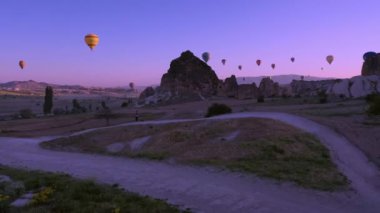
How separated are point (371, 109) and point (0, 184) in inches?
987

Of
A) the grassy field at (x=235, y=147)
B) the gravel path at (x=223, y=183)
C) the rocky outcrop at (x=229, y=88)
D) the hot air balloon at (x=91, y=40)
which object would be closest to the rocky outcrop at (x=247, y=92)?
the rocky outcrop at (x=229, y=88)

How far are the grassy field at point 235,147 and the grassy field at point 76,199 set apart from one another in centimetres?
545

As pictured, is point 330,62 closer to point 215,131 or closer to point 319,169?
point 215,131

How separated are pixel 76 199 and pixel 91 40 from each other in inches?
1449

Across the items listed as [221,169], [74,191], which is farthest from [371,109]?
[74,191]

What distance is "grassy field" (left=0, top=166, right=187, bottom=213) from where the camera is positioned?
10008mm

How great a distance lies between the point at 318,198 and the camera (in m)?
12.9

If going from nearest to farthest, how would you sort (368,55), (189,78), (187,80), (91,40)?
1. (91,40)
2. (368,55)
3. (187,80)
4. (189,78)

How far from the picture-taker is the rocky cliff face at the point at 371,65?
70625mm

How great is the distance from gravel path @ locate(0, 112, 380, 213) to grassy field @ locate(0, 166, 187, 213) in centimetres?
105

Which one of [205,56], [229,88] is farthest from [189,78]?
[229,88]

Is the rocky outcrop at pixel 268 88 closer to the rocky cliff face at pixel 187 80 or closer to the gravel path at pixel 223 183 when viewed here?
the rocky cliff face at pixel 187 80

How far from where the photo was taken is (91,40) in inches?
1822

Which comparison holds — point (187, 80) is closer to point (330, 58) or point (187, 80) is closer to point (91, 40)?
point (330, 58)
